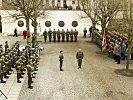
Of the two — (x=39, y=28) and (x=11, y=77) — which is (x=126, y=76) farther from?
(x=39, y=28)

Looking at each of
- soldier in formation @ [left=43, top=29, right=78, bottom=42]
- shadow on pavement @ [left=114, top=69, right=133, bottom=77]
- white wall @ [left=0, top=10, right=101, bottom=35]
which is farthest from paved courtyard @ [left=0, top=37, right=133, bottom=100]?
white wall @ [left=0, top=10, right=101, bottom=35]

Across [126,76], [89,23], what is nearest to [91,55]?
[126,76]

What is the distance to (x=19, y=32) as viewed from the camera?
124 ft

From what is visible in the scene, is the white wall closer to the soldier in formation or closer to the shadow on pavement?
the soldier in formation

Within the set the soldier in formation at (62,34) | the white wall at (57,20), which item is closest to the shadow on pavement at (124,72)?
the soldier in formation at (62,34)

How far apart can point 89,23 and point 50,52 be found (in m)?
13.5

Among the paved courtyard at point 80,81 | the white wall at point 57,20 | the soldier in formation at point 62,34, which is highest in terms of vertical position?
the white wall at point 57,20

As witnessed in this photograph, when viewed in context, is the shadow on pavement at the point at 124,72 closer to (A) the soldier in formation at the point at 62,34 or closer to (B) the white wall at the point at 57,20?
(A) the soldier in formation at the point at 62,34

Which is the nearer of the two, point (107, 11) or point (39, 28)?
point (107, 11)

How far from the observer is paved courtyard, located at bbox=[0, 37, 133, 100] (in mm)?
14781

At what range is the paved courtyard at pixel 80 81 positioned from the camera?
48.5 feet

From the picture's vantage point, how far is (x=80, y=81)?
56.1ft

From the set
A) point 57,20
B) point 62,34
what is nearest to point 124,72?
point 62,34

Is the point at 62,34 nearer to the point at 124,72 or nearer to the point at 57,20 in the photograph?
the point at 57,20
